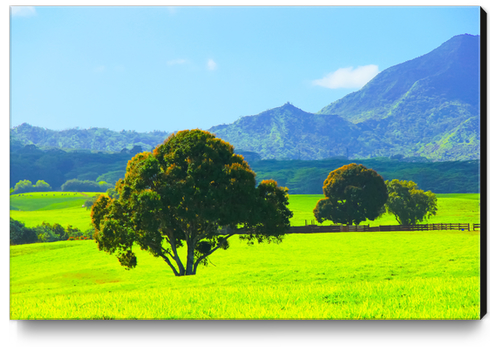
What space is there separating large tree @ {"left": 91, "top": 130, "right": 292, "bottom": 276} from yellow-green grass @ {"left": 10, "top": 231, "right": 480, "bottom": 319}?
1563 millimetres

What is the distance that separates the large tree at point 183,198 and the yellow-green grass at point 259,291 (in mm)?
1563

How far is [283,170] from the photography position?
6718 inches

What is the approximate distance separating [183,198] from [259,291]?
3.92m

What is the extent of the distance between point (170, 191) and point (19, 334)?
546 cm

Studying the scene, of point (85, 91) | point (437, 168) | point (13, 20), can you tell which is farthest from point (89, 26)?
point (437, 168)

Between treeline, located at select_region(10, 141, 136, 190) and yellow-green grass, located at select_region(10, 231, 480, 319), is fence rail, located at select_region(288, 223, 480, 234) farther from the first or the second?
treeline, located at select_region(10, 141, 136, 190)

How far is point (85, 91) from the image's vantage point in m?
30.8

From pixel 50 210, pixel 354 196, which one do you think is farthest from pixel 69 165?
pixel 354 196

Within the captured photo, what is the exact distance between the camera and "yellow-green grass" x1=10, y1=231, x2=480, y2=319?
10.5m

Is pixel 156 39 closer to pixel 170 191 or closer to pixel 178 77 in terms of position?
pixel 170 191

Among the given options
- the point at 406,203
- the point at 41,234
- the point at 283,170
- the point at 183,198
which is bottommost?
the point at 41,234

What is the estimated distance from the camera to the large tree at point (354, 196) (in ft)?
121

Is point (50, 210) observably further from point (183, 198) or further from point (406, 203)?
point (183, 198)

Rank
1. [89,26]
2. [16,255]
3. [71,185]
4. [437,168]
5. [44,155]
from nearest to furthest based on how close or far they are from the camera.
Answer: [89,26] → [16,255] → [71,185] → [437,168] → [44,155]
